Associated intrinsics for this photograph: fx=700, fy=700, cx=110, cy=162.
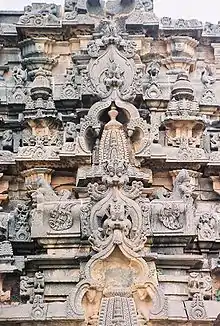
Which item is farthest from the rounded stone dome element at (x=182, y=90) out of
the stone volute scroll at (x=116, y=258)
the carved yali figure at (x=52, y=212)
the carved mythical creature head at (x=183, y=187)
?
the carved yali figure at (x=52, y=212)

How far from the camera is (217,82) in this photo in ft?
40.1

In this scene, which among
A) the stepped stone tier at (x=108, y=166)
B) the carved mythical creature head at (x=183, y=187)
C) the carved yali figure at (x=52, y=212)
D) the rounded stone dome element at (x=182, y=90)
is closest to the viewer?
the stepped stone tier at (x=108, y=166)

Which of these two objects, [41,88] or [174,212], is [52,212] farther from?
[41,88]

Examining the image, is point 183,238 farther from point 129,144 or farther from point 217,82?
point 217,82

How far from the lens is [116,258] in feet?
29.5

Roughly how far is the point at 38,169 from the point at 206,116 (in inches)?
117

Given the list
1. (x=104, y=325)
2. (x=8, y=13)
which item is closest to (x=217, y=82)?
(x=8, y=13)

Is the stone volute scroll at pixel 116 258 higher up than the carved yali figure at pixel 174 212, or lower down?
lower down

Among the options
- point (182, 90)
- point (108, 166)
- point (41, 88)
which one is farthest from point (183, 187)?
point (41, 88)

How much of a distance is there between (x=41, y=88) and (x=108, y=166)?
251cm

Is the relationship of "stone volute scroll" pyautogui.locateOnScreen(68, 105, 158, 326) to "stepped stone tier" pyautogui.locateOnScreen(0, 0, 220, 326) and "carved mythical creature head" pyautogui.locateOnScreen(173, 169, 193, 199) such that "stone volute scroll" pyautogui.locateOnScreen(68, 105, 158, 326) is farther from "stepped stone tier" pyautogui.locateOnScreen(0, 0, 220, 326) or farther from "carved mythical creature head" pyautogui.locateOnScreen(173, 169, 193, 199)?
"carved mythical creature head" pyautogui.locateOnScreen(173, 169, 193, 199)

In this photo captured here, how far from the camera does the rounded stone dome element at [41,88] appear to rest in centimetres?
1121

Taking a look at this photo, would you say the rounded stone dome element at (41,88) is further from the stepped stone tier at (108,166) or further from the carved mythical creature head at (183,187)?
the carved mythical creature head at (183,187)

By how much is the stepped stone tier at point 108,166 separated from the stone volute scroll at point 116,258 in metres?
0.02
